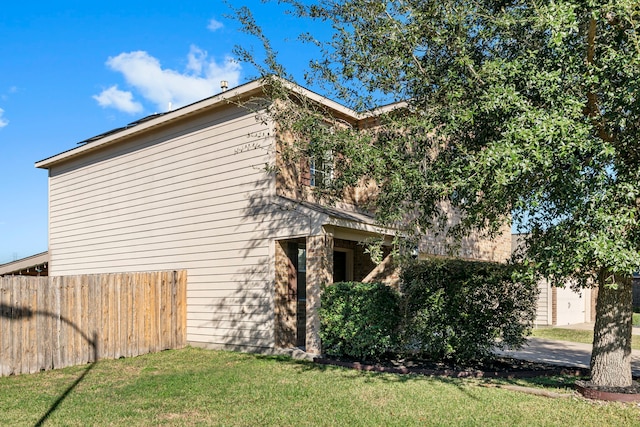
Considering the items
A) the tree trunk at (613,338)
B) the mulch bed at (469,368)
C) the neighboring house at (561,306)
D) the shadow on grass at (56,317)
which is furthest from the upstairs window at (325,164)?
the neighboring house at (561,306)

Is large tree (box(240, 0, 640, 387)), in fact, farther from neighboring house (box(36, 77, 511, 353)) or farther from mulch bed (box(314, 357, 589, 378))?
mulch bed (box(314, 357, 589, 378))

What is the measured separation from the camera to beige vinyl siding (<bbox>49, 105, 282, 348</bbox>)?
10453 mm

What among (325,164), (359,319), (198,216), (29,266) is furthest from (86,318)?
(29,266)

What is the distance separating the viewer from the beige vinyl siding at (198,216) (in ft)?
34.3

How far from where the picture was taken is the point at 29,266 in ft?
49.2

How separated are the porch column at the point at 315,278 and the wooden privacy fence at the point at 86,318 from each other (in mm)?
3517

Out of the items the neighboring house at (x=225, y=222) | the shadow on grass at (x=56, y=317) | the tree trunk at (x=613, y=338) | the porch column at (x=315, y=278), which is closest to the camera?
the tree trunk at (x=613, y=338)

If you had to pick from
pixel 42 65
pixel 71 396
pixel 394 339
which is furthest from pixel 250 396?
pixel 42 65

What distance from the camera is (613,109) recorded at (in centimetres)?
568

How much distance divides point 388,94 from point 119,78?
37.0ft

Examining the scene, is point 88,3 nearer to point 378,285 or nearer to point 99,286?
point 99,286

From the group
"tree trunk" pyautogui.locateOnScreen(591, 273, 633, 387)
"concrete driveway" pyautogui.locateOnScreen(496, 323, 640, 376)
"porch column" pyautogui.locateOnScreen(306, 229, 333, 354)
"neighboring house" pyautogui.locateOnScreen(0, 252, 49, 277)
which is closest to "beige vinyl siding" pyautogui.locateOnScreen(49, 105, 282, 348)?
"porch column" pyautogui.locateOnScreen(306, 229, 333, 354)

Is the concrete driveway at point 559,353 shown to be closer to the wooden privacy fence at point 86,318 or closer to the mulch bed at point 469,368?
the mulch bed at point 469,368

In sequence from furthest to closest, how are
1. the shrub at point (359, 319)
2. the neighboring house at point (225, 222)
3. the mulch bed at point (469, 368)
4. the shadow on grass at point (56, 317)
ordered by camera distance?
the neighboring house at point (225, 222) → the shrub at point (359, 319) → the mulch bed at point (469, 368) → the shadow on grass at point (56, 317)
